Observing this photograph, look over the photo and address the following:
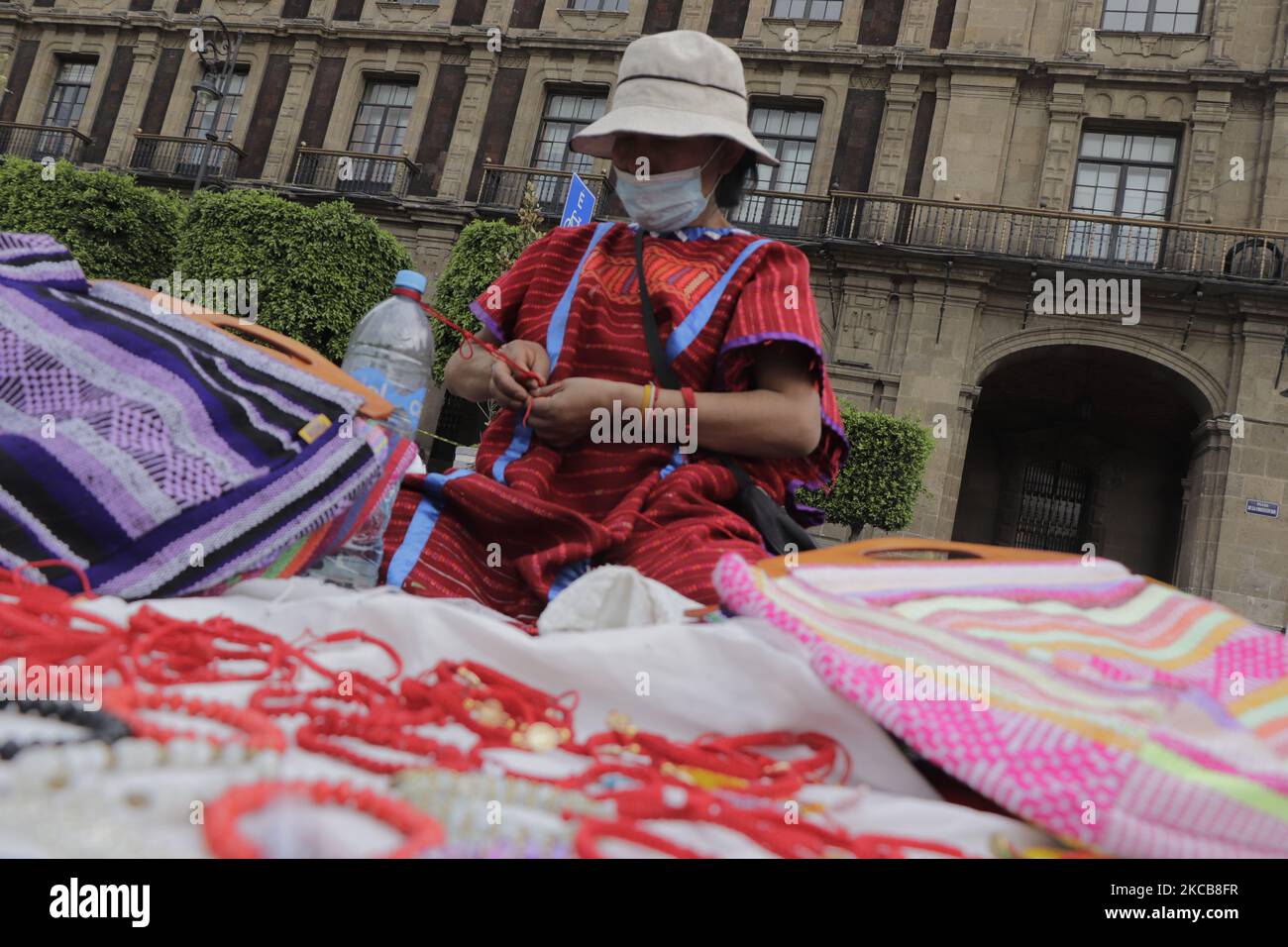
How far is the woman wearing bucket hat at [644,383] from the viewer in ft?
6.49

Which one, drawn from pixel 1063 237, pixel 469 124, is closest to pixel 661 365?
pixel 1063 237

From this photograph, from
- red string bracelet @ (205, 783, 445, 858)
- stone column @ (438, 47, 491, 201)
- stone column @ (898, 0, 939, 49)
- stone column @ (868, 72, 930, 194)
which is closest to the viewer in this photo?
red string bracelet @ (205, 783, 445, 858)

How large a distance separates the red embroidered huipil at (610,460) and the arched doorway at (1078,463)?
48.9 feet

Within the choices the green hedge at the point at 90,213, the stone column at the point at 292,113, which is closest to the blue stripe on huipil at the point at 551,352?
the green hedge at the point at 90,213

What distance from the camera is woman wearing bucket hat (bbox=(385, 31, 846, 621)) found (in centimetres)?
198

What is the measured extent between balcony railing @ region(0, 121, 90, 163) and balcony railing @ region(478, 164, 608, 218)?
404 inches

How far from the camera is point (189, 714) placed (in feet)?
3.07

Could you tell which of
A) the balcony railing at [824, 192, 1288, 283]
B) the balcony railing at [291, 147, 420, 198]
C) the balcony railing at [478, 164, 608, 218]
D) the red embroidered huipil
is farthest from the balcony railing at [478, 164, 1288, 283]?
the red embroidered huipil

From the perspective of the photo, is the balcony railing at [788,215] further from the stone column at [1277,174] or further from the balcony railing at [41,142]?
the balcony railing at [41,142]

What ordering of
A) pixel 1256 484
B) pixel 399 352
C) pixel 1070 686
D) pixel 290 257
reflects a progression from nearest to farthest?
1. pixel 1070 686
2. pixel 399 352
3. pixel 1256 484
4. pixel 290 257

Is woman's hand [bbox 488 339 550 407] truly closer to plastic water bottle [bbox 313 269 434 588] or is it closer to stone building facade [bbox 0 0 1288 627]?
plastic water bottle [bbox 313 269 434 588]

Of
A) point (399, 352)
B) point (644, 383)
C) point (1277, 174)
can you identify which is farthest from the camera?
point (1277, 174)

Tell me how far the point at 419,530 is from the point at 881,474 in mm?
11677

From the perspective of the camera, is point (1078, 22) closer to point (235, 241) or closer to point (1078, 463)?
point (1078, 463)
